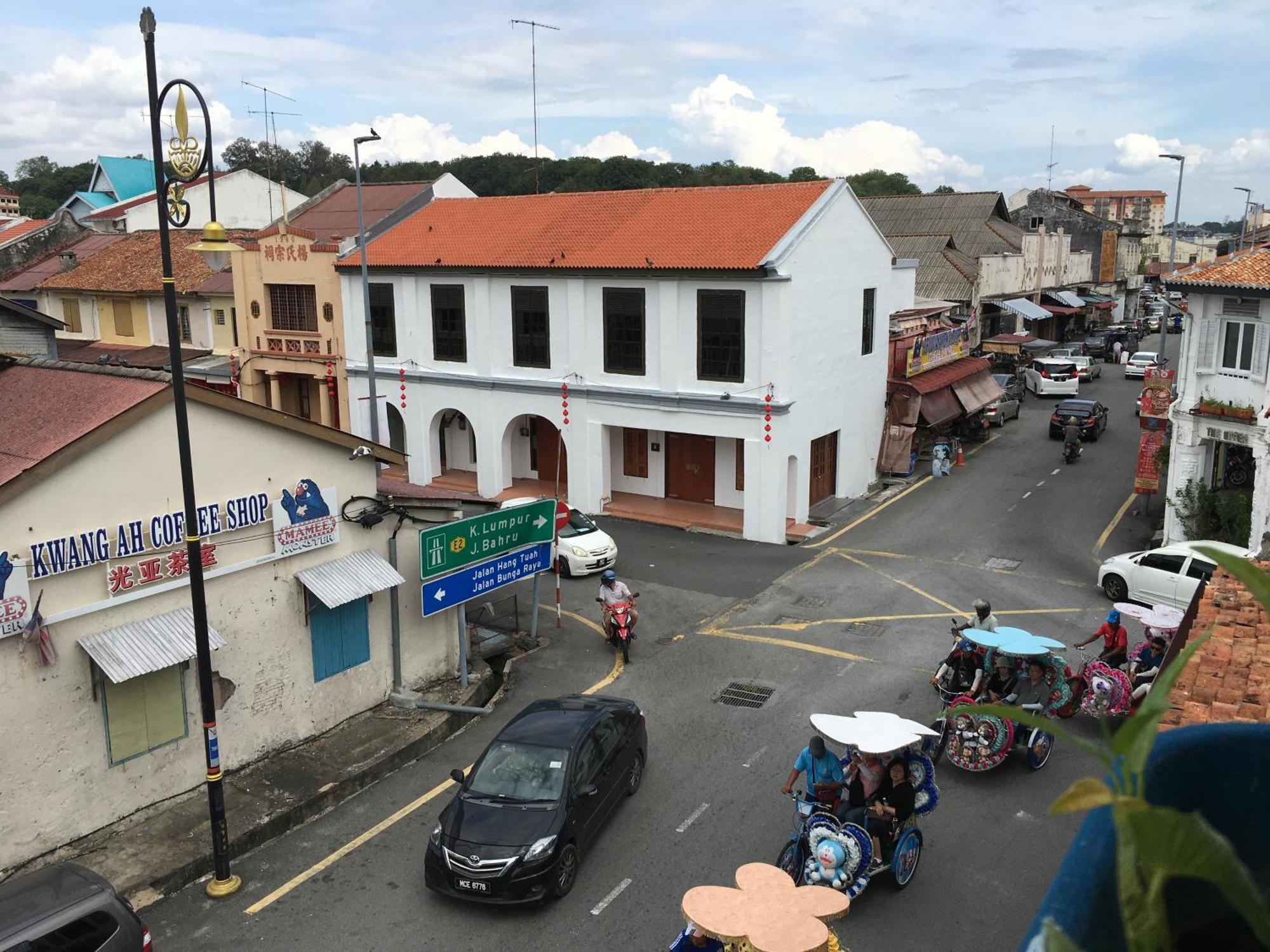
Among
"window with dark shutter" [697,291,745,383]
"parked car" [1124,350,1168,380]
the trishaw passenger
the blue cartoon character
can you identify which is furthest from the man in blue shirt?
"parked car" [1124,350,1168,380]

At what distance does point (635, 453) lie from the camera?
3114 cm

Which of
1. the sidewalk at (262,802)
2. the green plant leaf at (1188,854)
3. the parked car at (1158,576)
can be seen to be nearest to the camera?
the green plant leaf at (1188,854)

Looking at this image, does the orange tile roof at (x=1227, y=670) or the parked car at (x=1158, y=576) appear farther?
the parked car at (x=1158, y=576)

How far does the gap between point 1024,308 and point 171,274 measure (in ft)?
164

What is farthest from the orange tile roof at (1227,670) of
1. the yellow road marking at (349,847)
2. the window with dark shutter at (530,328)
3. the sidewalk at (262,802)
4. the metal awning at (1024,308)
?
the metal awning at (1024,308)

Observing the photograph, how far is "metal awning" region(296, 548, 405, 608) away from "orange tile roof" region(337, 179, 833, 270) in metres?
13.0

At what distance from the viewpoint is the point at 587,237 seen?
97.2 feet

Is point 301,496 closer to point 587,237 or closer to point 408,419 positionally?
point 587,237

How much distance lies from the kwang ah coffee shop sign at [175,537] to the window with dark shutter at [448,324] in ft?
53.4

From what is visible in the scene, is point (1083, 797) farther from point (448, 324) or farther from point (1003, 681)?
point (448, 324)

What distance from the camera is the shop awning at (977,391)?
35.5 meters

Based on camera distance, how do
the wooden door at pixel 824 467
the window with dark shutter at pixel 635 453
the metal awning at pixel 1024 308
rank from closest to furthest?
the wooden door at pixel 824 467 < the window with dark shutter at pixel 635 453 < the metal awning at pixel 1024 308

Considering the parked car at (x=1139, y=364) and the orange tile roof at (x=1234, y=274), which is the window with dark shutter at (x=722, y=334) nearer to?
the orange tile roof at (x=1234, y=274)

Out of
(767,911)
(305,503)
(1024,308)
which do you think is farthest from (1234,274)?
(1024,308)
